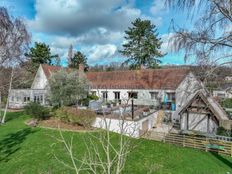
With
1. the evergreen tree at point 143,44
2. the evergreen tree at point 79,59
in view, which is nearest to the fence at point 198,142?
the evergreen tree at point 143,44

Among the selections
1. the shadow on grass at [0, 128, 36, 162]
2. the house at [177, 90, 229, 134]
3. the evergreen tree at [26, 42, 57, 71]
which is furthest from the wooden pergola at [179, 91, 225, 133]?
the evergreen tree at [26, 42, 57, 71]

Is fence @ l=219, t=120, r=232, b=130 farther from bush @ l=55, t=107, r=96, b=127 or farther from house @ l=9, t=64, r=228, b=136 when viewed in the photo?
bush @ l=55, t=107, r=96, b=127

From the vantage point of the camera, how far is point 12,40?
22719mm

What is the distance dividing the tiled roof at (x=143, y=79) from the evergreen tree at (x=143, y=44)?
16.0 m

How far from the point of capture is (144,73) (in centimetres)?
3072

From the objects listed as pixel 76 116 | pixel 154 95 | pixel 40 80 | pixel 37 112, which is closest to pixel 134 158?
pixel 76 116

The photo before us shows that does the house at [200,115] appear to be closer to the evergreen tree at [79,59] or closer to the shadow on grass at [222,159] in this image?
the shadow on grass at [222,159]

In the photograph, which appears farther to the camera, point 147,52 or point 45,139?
point 147,52

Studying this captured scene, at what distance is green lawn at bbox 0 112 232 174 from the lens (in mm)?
11641

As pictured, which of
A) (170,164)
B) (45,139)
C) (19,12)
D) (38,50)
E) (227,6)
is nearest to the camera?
(227,6)

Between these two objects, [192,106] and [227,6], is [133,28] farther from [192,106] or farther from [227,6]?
[227,6]

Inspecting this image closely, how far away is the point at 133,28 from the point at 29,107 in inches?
1319

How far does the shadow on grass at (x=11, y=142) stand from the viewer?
47.0 ft

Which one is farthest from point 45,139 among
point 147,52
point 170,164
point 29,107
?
point 147,52
